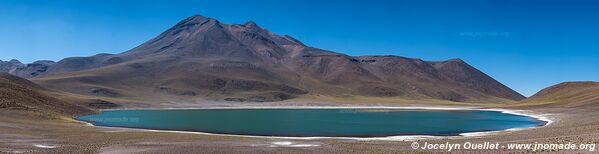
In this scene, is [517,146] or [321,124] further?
[321,124]

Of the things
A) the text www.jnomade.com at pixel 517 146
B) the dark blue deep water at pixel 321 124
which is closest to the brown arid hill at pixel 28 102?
the dark blue deep water at pixel 321 124

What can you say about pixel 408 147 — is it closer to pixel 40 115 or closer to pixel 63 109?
pixel 40 115

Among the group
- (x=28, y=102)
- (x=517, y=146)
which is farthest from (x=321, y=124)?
(x=28, y=102)

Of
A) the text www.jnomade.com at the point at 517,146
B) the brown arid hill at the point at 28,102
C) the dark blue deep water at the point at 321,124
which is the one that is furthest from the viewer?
the brown arid hill at the point at 28,102

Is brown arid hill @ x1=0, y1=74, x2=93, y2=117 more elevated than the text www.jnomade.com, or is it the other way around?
brown arid hill @ x1=0, y1=74, x2=93, y2=117

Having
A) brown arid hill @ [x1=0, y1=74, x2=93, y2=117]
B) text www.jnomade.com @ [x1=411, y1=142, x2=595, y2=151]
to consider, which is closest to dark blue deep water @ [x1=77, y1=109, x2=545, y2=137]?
brown arid hill @ [x1=0, y1=74, x2=93, y2=117]

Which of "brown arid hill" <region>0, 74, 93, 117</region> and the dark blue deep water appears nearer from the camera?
the dark blue deep water

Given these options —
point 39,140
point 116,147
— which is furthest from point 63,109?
point 116,147

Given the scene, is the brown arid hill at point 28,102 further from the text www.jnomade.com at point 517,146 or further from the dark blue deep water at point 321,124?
the text www.jnomade.com at point 517,146

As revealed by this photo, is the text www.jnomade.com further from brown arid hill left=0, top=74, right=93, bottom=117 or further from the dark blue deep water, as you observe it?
brown arid hill left=0, top=74, right=93, bottom=117

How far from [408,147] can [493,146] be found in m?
7.71

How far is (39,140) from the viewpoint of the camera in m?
50.0

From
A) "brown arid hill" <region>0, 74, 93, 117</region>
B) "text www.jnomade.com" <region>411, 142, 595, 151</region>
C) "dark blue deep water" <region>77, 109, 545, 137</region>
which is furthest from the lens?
"brown arid hill" <region>0, 74, 93, 117</region>

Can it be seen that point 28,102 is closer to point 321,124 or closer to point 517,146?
point 321,124
